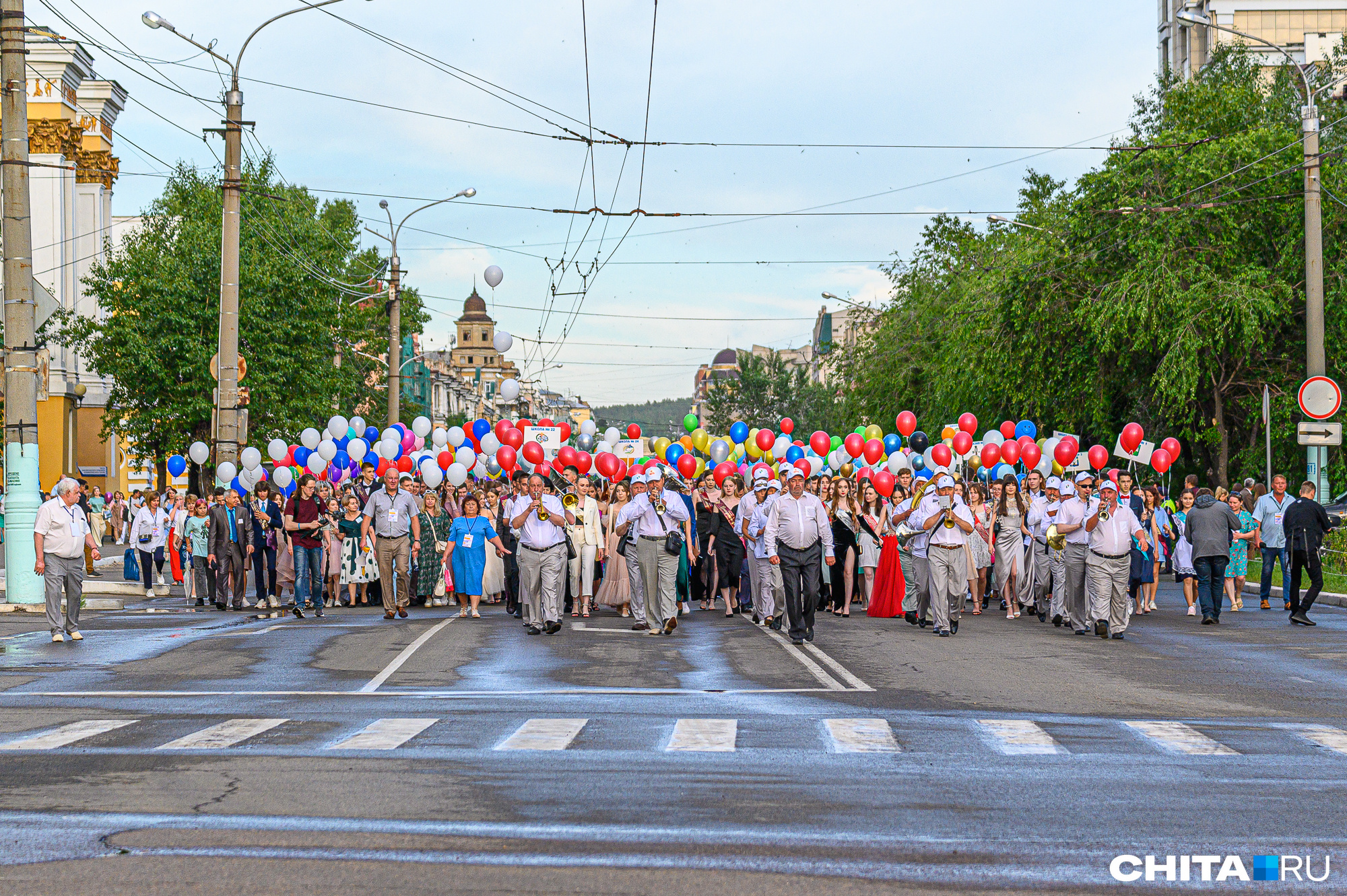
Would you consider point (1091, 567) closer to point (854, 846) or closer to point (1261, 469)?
point (854, 846)

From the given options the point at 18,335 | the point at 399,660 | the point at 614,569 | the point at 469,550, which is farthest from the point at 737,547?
the point at 18,335

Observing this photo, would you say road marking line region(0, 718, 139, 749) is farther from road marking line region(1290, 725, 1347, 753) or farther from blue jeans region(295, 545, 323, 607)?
blue jeans region(295, 545, 323, 607)

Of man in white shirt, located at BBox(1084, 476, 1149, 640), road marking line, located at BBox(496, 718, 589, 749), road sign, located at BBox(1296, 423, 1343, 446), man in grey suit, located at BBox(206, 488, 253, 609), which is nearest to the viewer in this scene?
road marking line, located at BBox(496, 718, 589, 749)

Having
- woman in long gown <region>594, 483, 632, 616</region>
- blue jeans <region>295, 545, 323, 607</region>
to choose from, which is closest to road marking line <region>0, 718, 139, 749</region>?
blue jeans <region>295, 545, 323, 607</region>

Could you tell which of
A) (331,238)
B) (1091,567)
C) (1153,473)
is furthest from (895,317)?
(1091,567)

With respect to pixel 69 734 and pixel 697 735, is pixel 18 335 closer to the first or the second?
pixel 69 734

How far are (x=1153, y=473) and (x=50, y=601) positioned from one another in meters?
27.6

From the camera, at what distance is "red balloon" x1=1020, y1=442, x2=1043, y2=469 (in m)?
25.1

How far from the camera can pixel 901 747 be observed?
8.76 meters

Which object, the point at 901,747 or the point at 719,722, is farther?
the point at 719,722

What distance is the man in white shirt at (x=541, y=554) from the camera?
1659 centimetres

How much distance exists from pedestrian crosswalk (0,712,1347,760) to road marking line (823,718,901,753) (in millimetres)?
15

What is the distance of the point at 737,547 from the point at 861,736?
10592 mm

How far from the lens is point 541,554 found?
16.6 metres
